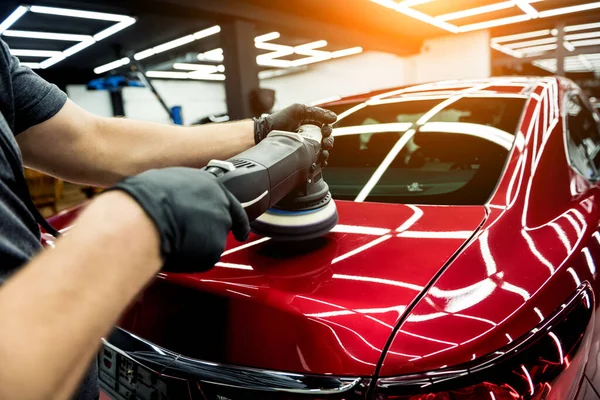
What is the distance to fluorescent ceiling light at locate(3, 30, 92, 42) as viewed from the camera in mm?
8422

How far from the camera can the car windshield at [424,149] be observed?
112 cm

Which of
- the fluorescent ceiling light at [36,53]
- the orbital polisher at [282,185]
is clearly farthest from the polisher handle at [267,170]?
the fluorescent ceiling light at [36,53]

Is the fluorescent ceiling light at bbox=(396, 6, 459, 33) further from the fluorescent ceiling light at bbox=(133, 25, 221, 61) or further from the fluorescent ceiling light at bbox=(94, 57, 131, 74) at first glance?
the fluorescent ceiling light at bbox=(94, 57, 131, 74)

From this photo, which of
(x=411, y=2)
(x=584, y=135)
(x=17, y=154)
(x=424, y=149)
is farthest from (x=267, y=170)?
(x=411, y=2)

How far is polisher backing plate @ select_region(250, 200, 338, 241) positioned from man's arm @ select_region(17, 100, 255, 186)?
35 cm

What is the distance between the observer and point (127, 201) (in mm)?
422

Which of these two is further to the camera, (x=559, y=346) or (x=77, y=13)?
(x=77, y=13)

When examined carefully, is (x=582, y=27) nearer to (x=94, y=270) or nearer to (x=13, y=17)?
(x=13, y=17)

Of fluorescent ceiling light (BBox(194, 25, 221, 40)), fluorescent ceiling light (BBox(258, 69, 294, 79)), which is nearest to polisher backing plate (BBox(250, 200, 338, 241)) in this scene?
fluorescent ceiling light (BBox(194, 25, 221, 40))

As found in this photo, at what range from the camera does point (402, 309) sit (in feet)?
2.04

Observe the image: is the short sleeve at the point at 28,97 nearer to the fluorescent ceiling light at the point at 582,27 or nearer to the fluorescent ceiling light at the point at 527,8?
the fluorescent ceiling light at the point at 527,8

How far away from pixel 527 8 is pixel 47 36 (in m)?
11.0

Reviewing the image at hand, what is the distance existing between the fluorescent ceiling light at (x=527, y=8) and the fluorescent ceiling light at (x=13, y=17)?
31.3 feet

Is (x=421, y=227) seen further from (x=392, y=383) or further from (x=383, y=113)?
(x=383, y=113)
